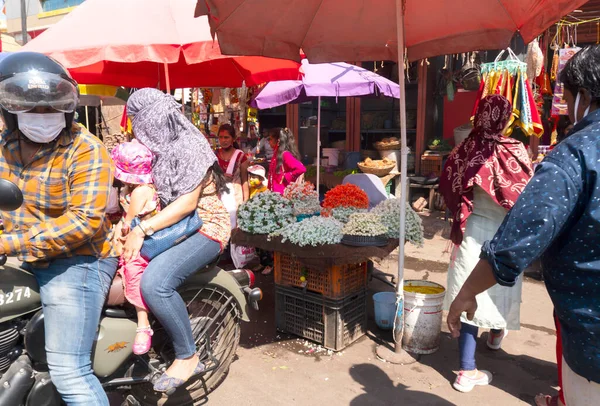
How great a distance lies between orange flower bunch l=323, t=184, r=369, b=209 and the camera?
4.44 metres

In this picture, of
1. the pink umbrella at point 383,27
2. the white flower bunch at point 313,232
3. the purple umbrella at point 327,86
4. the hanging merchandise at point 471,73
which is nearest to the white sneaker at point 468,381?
the pink umbrella at point 383,27

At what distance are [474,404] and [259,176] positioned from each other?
13.2 ft

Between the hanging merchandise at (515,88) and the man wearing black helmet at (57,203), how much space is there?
15.6ft

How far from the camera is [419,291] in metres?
4.08

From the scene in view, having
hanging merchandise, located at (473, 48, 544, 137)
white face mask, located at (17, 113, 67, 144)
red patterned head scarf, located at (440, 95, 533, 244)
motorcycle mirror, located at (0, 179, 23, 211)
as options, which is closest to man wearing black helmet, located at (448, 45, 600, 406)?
red patterned head scarf, located at (440, 95, 533, 244)

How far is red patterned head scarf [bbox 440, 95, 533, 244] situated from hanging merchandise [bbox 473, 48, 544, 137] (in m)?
2.49

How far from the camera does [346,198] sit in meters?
4.45

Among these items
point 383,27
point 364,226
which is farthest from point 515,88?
point 364,226

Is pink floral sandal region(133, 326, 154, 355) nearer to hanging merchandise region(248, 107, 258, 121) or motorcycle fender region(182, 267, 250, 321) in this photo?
motorcycle fender region(182, 267, 250, 321)

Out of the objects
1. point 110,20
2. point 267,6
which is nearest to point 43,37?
point 110,20

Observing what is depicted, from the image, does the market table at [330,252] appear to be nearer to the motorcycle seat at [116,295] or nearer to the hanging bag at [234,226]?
the hanging bag at [234,226]

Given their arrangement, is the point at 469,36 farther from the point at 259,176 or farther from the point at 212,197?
the point at 259,176

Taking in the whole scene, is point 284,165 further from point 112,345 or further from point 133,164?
point 112,345

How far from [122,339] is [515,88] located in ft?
18.0
